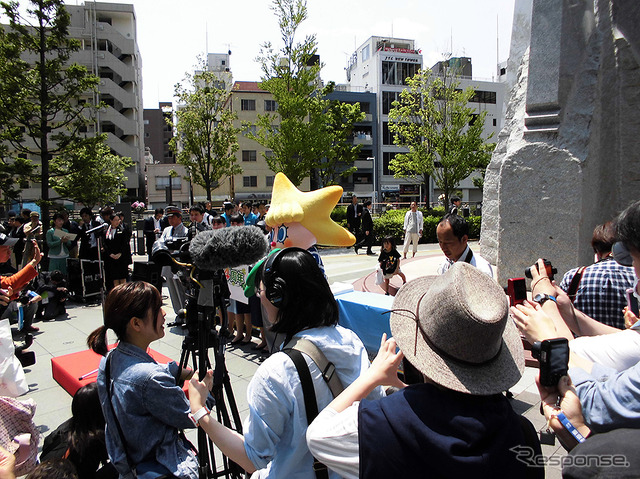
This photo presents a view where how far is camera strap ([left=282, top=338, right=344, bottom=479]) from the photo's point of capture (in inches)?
62.9

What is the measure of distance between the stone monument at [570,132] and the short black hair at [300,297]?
217 inches

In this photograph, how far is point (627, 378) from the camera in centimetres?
147

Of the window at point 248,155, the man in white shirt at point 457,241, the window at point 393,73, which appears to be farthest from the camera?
the window at point 393,73

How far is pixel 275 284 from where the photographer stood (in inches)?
72.1

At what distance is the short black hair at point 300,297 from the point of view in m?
1.82

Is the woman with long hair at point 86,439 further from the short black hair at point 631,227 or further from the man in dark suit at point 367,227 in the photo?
the man in dark suit at point 367,227

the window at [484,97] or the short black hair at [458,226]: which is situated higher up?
the window at [484,97]

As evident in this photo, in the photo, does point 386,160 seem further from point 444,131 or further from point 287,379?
point 287,379

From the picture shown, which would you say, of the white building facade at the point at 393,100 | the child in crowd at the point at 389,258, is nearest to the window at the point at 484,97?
the white building facade at the point at 393,100

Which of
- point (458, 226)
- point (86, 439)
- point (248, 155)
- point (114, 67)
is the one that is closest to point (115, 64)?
point (114, 67)

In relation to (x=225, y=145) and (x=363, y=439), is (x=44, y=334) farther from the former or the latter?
(x=225, y=145)

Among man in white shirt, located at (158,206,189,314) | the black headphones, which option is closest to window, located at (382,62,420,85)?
man in white shirt, located at (158,206,189,314)

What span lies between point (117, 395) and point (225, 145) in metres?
23.2

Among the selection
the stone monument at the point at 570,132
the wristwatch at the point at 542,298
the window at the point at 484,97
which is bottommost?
the wristwatch at the point at 542,298
